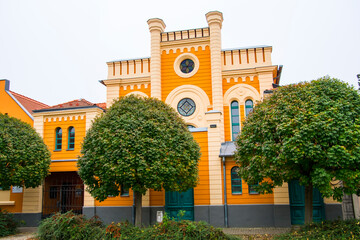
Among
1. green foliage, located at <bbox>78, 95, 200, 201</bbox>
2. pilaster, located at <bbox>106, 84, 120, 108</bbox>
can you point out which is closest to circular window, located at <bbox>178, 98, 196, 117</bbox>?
pilaster, located at <bbox>106, 84, 120, 108</bbox>

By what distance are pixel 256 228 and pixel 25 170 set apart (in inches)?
491

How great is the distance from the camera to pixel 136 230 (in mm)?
12992

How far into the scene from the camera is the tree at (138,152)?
13984 mm

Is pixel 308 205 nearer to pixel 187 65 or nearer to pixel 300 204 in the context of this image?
pixel 300 204

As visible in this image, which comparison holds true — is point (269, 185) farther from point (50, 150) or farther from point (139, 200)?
point (50, 150)

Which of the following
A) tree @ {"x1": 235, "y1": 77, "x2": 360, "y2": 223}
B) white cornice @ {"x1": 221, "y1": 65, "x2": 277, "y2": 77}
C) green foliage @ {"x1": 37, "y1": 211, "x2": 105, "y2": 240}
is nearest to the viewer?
tree @ {"x1": 235, "y1": 77, "x2": 360, "y2": 223}

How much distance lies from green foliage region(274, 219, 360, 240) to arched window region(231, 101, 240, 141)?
29.5 feet

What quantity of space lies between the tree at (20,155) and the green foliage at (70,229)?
14.7ft

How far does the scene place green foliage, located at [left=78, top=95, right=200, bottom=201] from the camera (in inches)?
551

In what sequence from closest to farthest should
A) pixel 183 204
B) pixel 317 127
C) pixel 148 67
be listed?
pixel 317 127
pixel 183 204
pixel 148 67

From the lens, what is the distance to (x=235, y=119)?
2141cm

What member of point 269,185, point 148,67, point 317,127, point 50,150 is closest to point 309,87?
point 317,127

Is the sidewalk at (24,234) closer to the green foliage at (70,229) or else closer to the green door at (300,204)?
the green foliage at (70,229)

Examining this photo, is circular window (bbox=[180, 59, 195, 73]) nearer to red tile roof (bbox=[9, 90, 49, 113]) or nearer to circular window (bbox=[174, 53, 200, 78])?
circular window (bbox=[174, 53, 200, 78])
